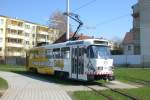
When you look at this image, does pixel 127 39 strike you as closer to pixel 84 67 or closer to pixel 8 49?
pixel 8 49

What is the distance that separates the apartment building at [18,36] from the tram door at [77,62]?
73.3 metres

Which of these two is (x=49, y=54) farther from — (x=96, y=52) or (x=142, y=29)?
(x=142, y=29)

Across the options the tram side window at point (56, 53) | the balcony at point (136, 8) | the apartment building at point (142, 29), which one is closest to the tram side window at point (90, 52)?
the tram side window at point (56, 53)

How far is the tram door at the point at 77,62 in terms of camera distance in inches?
991

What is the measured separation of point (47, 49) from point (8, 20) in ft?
274

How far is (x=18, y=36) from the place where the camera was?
118 metres

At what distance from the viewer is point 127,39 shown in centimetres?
8238

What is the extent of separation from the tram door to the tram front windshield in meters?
0.81

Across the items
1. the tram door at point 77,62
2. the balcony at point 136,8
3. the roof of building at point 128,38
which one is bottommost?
the tram door at point 77,62

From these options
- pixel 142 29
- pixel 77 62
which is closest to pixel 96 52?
pixel 77 62

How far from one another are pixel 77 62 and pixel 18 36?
94.2 metres

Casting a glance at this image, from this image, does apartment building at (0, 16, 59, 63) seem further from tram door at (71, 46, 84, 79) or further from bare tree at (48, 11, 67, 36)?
tram door at (71, 46, 84, 79)

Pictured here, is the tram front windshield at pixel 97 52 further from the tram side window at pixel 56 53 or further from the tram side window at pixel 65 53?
the tram side window at pixel 56 53

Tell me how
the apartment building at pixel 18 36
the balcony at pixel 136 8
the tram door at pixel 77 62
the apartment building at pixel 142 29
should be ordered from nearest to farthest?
the tram door at pixel 77 62
the apartment building at pixel 142 29
the balcony at pixel 136 8
the apartment building at pixel 18 36
